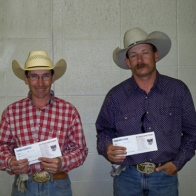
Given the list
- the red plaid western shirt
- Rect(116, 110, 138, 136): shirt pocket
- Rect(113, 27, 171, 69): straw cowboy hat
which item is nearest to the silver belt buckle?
Rect(116, 110, 138, 136): shirt pocket

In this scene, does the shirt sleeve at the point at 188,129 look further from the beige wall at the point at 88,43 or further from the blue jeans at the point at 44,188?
the blue jeans at the point at 44,188

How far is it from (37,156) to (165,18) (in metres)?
1.75

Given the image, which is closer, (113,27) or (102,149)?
(102,149)

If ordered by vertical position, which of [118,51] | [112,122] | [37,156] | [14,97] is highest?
[118,51]

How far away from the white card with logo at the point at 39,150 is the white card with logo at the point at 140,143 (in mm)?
461

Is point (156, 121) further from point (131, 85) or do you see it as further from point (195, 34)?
point (195, 34)

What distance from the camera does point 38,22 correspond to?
2439mm

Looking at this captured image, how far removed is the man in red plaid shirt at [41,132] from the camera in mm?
1821

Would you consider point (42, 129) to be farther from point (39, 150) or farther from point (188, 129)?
point (188, 129)

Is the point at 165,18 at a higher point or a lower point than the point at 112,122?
higher

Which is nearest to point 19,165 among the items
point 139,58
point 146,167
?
point 146,167

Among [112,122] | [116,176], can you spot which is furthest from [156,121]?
[116,176]

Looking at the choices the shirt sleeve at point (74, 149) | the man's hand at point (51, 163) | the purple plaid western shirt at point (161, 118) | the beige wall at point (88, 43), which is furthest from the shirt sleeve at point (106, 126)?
the beige wall at point (88, 43)

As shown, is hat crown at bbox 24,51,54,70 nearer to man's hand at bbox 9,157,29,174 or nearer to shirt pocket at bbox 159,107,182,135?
man's hand at bbox 9,157,29,174
